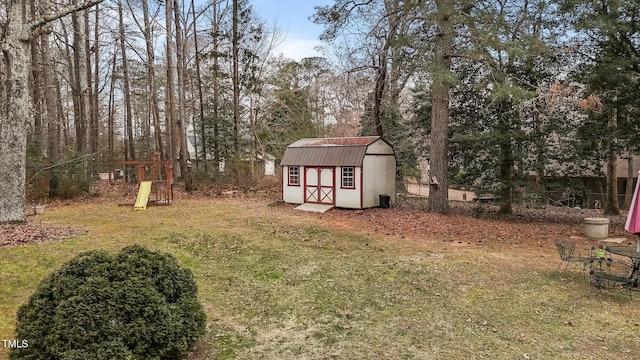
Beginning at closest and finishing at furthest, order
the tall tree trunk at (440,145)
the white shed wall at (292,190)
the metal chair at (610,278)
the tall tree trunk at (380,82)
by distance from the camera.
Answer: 1. the metal chair at (610,278)
2. the tall tree trunk at (440,145)
3. the tall tree trunk at (380,82)
4. the white shed wall at (292,190)

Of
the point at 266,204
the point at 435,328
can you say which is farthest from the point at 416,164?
the point at 435,328

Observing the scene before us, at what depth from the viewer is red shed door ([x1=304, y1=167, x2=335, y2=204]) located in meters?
14.0

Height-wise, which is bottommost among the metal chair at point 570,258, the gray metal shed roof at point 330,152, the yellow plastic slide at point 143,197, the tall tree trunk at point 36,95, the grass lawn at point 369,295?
the grass lawn at point 369,295

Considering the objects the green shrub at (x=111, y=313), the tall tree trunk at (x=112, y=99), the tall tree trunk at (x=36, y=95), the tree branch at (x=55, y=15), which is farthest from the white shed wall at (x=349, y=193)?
the tall tree trunk at (x=112, y=99)

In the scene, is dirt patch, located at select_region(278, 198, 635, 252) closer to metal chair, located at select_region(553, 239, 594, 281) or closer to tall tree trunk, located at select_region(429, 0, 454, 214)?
tall tree trunk, located at select_region(429, 0, 454, 214)

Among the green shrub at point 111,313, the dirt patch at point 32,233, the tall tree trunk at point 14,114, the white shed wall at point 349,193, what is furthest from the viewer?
the white shed wall at point 349,193

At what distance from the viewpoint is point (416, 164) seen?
1988cm

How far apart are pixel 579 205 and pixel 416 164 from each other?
794 cm

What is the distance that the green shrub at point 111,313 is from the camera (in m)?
3.04

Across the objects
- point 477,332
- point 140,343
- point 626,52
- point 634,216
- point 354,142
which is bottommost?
point 477,332

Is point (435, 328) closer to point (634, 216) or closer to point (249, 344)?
point (249, 344)

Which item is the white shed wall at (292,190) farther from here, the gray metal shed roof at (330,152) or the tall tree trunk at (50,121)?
the tall tree trunk at (50,121)

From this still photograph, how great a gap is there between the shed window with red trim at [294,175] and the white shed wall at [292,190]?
5.6 inches

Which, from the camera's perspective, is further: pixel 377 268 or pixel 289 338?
pixel 377 268
